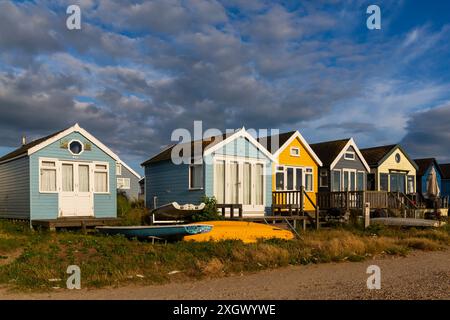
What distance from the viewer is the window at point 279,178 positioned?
26661mm

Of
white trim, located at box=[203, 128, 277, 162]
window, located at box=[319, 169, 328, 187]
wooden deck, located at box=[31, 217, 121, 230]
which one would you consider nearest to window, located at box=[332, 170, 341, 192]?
window, located at box=[319, 169, 328, 187]

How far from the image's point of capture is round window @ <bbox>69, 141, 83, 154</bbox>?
2119 cm

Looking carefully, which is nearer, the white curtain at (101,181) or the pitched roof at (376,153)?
the white curtain at (101,181)

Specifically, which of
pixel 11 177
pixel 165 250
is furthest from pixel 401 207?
pixel 11 177

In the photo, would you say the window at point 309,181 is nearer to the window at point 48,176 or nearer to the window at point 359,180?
the window at point 359,180

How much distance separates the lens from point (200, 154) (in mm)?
21844

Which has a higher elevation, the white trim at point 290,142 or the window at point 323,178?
the white trim at point 290,142

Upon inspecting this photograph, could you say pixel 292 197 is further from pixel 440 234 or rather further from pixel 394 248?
pixel 394 248

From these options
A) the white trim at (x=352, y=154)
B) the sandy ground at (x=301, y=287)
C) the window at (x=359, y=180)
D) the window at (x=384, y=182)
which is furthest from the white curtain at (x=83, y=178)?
the window at (x=384, y=182)

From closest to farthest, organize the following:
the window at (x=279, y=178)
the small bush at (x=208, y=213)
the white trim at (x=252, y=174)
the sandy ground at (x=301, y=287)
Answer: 1. the sandy ground at (x=301, y=287)
2. the small bush at (x=208, y=213)
3. the white trim at (x=252, y=174)
4. the window at (x=279, y=178)

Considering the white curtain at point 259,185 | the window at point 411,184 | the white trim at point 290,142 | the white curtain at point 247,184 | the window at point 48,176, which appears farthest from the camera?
the window at point 411,184

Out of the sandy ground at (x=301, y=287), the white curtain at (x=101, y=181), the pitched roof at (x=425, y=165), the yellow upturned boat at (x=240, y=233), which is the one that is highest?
the pitched roof at (x=425, y=165)

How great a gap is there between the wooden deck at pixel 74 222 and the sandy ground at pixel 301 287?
9683 mm
